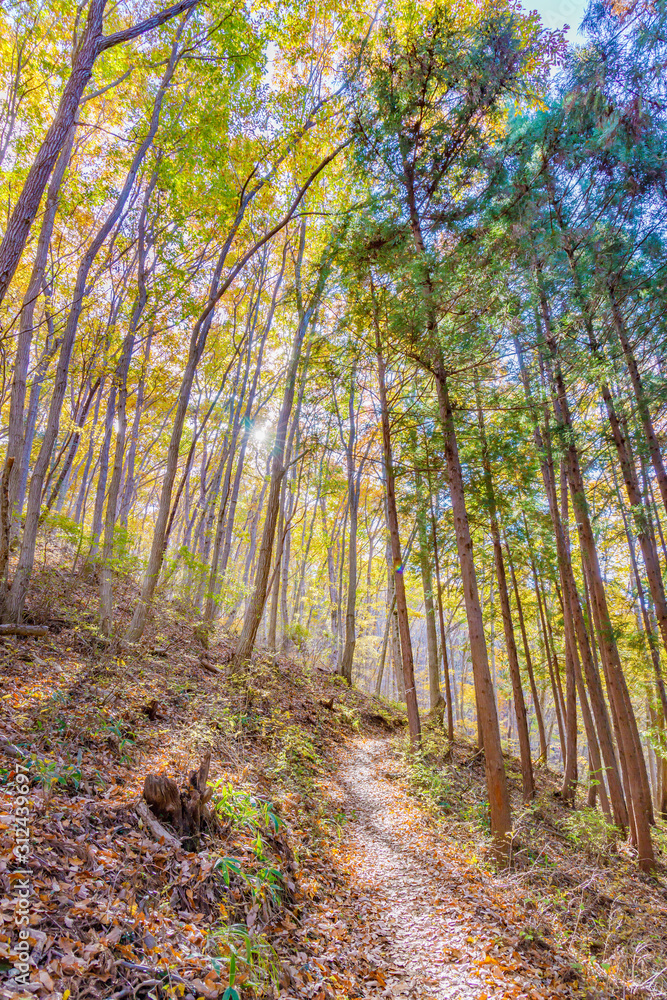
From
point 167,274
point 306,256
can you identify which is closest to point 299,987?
point 167,274

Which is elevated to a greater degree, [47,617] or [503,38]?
[503,38]

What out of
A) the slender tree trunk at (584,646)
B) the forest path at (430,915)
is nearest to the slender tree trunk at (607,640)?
the slender tree trunk at (584,646)

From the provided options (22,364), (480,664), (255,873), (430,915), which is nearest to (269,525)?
(480,664)

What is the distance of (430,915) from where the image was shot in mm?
3865

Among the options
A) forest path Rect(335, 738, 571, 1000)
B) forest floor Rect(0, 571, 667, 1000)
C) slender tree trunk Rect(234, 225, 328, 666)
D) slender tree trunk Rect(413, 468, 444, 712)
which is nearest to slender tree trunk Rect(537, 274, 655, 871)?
forest floor Rect(0, 571, 667, 1000)

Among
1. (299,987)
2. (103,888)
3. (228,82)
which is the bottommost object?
(299,987)

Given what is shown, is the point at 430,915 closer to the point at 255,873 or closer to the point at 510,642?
the point at 255,873

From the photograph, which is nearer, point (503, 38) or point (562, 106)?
point (503, 38)

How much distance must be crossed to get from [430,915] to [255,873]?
1.77 metres

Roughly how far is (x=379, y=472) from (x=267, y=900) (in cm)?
1222

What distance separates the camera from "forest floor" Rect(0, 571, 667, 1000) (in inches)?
91.4

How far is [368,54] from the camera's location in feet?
22.9

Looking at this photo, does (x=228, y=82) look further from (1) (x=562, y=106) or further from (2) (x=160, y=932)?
(2) (x=160, y=932)

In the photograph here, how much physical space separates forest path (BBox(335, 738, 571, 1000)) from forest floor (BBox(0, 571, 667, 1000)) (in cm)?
2
